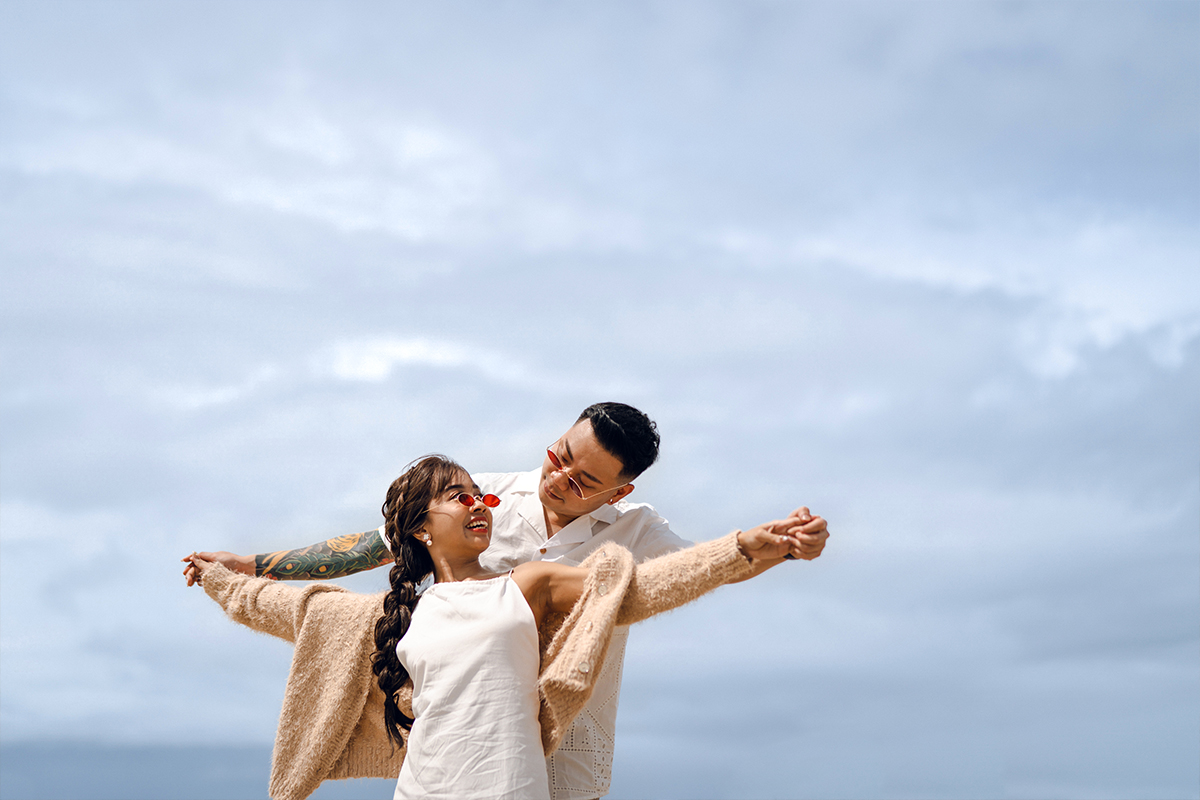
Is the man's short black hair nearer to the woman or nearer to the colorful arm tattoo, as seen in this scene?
the woman

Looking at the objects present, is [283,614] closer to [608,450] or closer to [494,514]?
[494,514]

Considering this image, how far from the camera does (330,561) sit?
584 centimetres

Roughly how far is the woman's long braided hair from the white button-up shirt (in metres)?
0.48

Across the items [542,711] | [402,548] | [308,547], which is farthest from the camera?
[308,547]

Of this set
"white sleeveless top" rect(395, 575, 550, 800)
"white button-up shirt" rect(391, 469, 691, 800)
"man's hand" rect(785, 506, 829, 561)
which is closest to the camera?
"man's hand" rect(785, 506, 829, 561)

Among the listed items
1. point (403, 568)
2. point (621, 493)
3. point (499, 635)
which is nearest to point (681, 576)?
point (499, 635)

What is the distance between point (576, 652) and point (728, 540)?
2.73ft

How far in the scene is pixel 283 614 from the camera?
17.8ft

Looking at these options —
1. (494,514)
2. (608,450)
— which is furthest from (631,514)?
(494,514)

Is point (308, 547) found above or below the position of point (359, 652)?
above

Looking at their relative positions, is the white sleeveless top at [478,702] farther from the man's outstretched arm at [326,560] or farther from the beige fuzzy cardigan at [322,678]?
the man's outstretched arm at [326,560]

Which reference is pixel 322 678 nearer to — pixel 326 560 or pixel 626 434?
pixel 326 560

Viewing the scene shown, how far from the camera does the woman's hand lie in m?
4.27

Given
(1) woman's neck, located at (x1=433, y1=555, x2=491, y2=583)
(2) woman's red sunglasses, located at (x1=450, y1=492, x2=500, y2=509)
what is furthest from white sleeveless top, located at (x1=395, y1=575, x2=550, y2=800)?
(2) woman's red sunglasses, located at (x1=450, y1=492, x2=500, y2=509)
